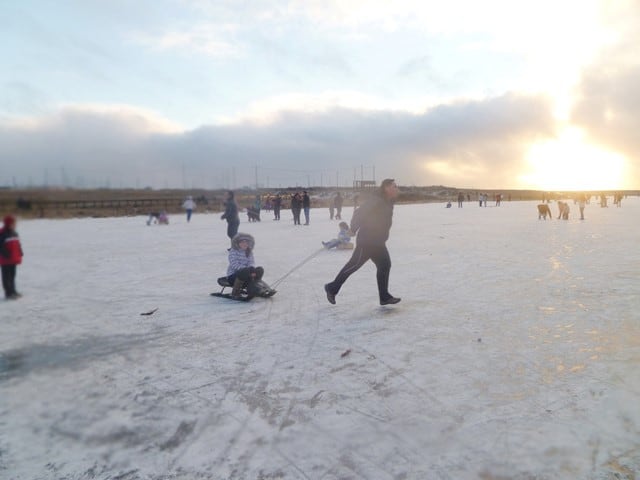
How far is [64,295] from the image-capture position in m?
7.00

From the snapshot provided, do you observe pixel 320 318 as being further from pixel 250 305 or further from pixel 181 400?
pixel 181 400

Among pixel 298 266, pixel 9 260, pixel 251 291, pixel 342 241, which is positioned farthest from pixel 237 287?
pixel 342 241

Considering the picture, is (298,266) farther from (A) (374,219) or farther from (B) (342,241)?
(A) (374,219)

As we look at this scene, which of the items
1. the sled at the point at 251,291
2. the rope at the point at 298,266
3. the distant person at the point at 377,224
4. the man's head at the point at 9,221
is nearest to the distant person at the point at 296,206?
the rope at the point at 298,266

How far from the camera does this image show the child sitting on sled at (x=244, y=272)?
20.8ft

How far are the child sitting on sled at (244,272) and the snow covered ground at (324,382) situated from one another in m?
0.27

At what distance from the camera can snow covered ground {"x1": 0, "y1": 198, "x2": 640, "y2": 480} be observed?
2535 millimetres

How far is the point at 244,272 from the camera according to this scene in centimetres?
630

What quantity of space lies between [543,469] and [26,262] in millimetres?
10903

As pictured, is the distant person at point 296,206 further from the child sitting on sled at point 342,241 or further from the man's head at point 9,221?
the man's head at point 9,221

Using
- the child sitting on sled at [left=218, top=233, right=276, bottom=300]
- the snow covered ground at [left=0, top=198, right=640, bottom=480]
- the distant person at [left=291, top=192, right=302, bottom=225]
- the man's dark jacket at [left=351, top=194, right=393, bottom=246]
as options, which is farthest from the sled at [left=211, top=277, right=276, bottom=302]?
the distant person at [left=291, top=192, right=302, bottom=225]

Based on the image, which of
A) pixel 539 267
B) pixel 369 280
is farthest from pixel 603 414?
pixel 539 267

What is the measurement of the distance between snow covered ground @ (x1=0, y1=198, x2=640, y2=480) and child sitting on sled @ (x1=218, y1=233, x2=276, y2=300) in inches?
10.4

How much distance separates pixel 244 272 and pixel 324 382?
3.08m
